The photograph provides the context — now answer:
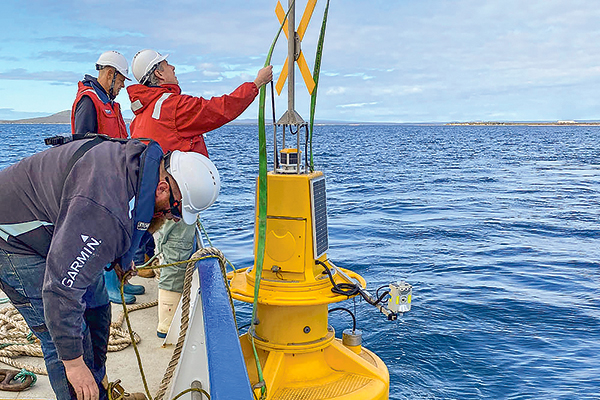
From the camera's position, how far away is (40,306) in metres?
2.61

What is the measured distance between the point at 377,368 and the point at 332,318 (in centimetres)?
348

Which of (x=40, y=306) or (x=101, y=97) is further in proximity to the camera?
(x=101, y=97)

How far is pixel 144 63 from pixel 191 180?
1938mm

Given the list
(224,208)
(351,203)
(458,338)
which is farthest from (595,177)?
(458,338)

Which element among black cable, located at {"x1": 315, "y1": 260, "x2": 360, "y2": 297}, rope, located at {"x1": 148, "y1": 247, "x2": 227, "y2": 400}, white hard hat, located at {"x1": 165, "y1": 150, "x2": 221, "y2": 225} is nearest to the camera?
white hard hat, located at {"x1": 165, "y1": 150, "x2": 221, "y2": 225}

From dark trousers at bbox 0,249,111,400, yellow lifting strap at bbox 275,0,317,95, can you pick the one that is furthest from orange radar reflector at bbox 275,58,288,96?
dark trousers at bbox 0,249,111,400

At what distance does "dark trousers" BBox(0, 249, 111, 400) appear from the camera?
2531 mm

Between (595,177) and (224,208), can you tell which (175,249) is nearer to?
(224,208)

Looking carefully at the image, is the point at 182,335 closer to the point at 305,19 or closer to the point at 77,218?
the point at 77,218

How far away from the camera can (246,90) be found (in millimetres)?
3658

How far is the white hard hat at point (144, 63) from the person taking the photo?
4.08 metres

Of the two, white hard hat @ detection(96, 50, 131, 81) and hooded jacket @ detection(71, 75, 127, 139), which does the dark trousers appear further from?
white hard hat @ detection(96, 50, 131, 81)

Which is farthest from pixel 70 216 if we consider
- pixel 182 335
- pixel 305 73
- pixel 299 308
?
pixel 305 73

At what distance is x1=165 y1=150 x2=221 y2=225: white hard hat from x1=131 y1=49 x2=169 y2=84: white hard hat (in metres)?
1.76
